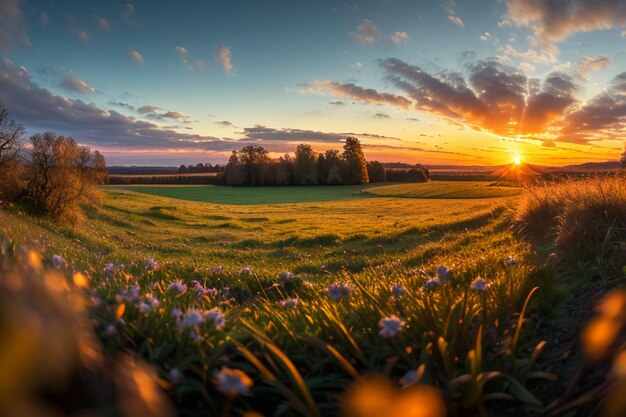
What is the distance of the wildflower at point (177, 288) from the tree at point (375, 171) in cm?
9832

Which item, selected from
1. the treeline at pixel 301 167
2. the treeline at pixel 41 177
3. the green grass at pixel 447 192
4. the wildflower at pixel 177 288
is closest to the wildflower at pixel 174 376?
the wildflower at pixel 177 288

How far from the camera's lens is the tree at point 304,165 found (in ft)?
307

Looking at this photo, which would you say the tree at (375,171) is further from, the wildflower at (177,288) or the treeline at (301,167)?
the wildflower at (177,288)

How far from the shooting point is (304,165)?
94438 mm

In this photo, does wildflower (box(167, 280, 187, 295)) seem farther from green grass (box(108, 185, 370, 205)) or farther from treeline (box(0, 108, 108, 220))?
green grass (box(108, 185, 370, 205))

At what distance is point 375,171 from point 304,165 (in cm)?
1858

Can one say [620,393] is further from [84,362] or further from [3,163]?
[3,163]

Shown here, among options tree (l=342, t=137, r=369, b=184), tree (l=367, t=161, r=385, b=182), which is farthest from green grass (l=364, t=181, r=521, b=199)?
tree (l=367, t=161, r=385, b=182)

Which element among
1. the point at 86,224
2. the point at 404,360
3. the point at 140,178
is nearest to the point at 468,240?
the point at 404,360

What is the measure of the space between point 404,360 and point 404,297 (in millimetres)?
1033

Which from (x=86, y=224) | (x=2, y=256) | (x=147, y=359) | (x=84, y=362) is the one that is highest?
(x=2, y=256)


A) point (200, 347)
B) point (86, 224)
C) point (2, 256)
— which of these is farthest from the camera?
point (86, 224)

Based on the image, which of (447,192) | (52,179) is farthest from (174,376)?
(447,192)

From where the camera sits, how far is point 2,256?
2486mm
